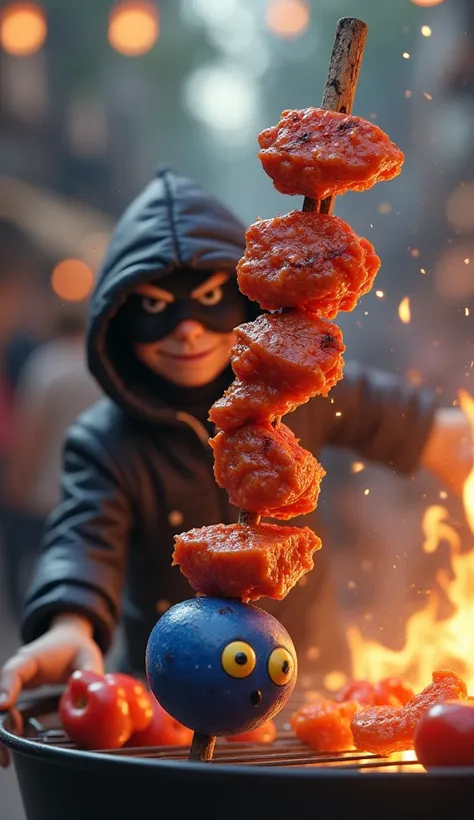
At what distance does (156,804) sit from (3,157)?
25.9 ft

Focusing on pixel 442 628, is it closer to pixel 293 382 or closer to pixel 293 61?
pixel 293 382

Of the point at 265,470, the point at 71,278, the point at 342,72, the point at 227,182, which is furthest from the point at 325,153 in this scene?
the point at 71,278

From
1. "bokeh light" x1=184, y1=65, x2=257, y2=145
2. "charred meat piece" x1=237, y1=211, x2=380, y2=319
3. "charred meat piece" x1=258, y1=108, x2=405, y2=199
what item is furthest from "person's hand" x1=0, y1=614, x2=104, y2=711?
"bokeh light" x1=184, y1=65, x2=257, y2=145

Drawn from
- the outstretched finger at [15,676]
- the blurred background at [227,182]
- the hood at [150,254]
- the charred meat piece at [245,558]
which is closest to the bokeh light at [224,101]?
the blurred background at [227,182]

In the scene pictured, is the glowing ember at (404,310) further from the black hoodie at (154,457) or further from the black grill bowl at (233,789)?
the black grill bowl at (233,789)

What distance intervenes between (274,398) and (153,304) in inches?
29.9

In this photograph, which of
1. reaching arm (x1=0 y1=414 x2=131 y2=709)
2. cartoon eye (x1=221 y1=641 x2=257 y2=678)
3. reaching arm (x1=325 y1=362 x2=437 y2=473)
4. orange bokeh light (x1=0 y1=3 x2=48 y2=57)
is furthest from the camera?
orange bokeh light (x1=0 y1=3 x2=48 y2=57)

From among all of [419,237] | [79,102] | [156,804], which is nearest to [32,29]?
[79,102]

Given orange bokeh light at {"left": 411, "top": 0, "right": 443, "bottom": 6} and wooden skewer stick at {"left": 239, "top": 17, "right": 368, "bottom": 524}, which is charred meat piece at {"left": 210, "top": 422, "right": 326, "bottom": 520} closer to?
wooden skewer stick at {"left": 239, "top": 17, "right": 368, "bottom": 524}

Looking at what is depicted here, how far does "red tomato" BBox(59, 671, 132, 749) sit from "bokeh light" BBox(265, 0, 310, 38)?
450cm

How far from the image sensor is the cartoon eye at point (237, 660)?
1142 mm

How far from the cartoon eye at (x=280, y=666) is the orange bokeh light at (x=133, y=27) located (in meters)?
7.25

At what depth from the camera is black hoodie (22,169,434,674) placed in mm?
1853

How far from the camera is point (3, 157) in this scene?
834cm
